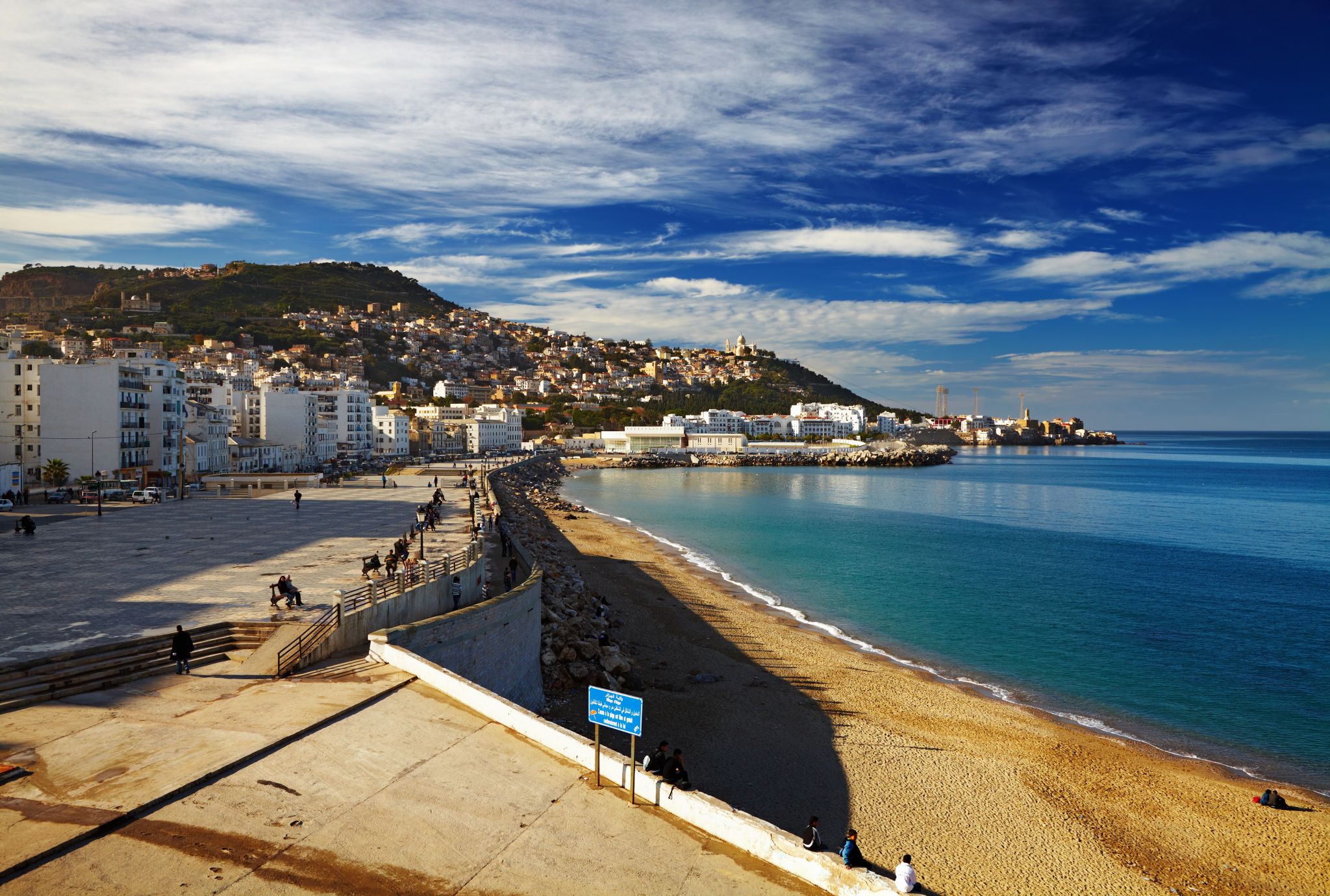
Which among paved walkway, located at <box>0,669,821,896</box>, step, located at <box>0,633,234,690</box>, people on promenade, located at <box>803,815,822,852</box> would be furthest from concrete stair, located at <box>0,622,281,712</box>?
people on promenade, located at <box>803,815,822,852</box>

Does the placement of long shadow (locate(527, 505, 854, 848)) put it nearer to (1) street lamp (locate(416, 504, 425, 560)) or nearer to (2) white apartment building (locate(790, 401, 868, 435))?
(1) street lamp (locate(416, 504, 425, 560))

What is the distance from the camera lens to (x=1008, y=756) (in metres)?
14.0

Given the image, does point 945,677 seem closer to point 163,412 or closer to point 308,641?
point 308,641

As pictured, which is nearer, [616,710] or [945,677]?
[616,710]

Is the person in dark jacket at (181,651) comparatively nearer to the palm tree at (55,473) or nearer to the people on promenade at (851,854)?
the people on promenade at (851,854)

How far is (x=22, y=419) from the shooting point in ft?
124

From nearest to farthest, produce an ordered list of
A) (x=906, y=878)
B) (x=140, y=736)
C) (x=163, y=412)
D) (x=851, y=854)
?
(x=906, y=878), (x=851, y=854), (x=140, y=736), (x=163, y=412)

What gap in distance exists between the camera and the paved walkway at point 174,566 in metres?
12.1

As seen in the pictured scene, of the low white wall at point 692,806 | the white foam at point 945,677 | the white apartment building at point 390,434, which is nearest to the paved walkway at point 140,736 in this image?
the low white wall at point 692,806

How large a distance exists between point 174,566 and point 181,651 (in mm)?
7823

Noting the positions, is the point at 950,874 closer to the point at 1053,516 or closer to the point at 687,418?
the point at 1053,516

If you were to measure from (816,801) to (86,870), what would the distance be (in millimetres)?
9759

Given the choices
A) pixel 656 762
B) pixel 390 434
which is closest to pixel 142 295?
pixel 390 434

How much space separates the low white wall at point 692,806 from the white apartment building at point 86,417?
3652 centimetres
